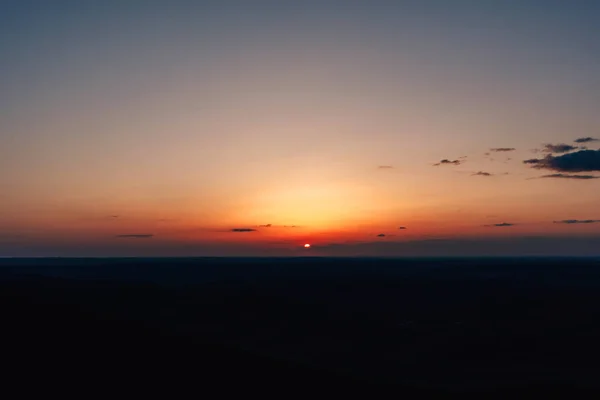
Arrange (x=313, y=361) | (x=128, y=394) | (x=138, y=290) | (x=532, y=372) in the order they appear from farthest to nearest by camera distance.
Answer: (x=138, y=290), (x=313, y=361), (x=532, y=372), (x=128, y=394)

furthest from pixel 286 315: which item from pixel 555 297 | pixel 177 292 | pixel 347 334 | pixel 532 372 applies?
pixel 555 297

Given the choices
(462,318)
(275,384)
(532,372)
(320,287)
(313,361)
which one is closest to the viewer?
(275,384)

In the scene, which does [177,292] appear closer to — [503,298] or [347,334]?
[347,334]

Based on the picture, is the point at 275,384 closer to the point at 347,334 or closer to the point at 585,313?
the point at 347,334

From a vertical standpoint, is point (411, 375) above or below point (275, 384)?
below

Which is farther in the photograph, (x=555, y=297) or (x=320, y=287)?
(x=320, y=287)

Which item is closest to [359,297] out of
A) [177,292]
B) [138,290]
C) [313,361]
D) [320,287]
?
[320,287]
